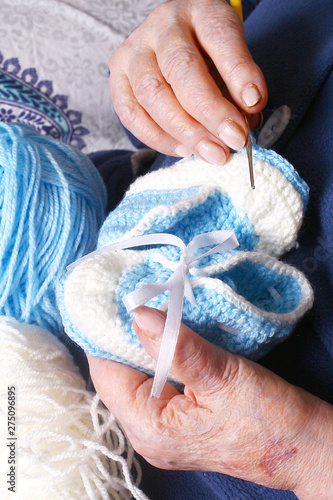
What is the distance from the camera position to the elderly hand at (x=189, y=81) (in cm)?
56

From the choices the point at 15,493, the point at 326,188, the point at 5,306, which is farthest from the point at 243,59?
the point at 15,493

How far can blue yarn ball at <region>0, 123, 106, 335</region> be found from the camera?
0.69 meters

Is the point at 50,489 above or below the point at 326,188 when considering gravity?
below

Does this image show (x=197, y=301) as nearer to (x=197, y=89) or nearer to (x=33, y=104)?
(x=197, y=89)

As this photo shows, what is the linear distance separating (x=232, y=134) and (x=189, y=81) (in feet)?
0.35

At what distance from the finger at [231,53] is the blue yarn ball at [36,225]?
0.31 meters

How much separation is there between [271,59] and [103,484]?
0.71 metres

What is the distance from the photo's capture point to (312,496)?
52 centimetres

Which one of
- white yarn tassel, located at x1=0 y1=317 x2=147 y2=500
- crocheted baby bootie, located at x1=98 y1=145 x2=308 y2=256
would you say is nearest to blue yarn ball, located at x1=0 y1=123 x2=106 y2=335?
white yarn tassel, located at x1=0 y1=317 x2=147 y2=500

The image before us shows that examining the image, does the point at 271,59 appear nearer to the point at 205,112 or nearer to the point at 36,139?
the point at 205,112

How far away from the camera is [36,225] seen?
27.3 inches

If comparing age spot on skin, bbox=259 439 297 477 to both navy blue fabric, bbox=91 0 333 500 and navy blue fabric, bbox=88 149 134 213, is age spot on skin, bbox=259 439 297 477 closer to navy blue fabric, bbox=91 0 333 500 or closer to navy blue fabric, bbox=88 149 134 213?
navy blue fabric, bbox=91 0 333 500

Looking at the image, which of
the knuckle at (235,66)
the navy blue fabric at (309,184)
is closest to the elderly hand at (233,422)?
the navy blue fabric at (309,184)

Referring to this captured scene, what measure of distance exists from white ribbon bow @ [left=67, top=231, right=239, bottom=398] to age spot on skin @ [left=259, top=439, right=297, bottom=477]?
15cm
